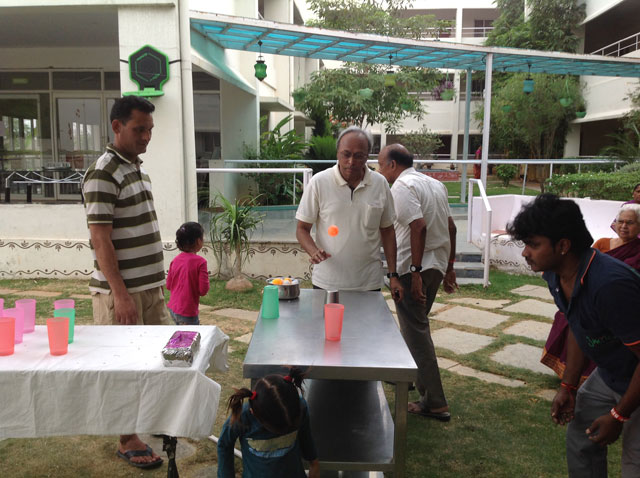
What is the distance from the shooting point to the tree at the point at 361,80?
17.9 metres

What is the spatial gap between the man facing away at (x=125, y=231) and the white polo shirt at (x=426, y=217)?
1.58 meters

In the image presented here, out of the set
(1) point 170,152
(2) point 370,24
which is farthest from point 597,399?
(2) point 370,24

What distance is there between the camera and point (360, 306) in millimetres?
3043

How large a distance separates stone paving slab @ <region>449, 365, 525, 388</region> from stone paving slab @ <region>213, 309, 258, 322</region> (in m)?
2.18

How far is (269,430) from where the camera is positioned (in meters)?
1.98

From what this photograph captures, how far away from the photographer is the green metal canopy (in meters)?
7.53

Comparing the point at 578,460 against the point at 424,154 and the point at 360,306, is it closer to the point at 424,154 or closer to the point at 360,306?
the point at 360,306

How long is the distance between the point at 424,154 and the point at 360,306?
83.1 ft

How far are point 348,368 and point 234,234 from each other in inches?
190

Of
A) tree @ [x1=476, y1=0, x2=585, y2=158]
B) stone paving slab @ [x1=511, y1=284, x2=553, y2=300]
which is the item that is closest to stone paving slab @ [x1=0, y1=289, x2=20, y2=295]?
stone paving slab @ [x1=511, y1=284, x2=553, y2=300]

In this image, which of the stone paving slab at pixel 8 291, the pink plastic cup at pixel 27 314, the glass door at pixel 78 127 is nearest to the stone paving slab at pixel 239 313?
the stone paving slab at pixel 8 291

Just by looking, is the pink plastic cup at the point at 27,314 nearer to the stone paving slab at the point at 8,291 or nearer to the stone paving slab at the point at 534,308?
the stone paving slab at the point at 8,291

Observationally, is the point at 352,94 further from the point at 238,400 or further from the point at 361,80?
A: the point at 238,400

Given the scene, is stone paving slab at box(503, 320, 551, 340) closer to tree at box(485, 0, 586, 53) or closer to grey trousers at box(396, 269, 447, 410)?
grey trousers at box(396, 269, 447, 410)
